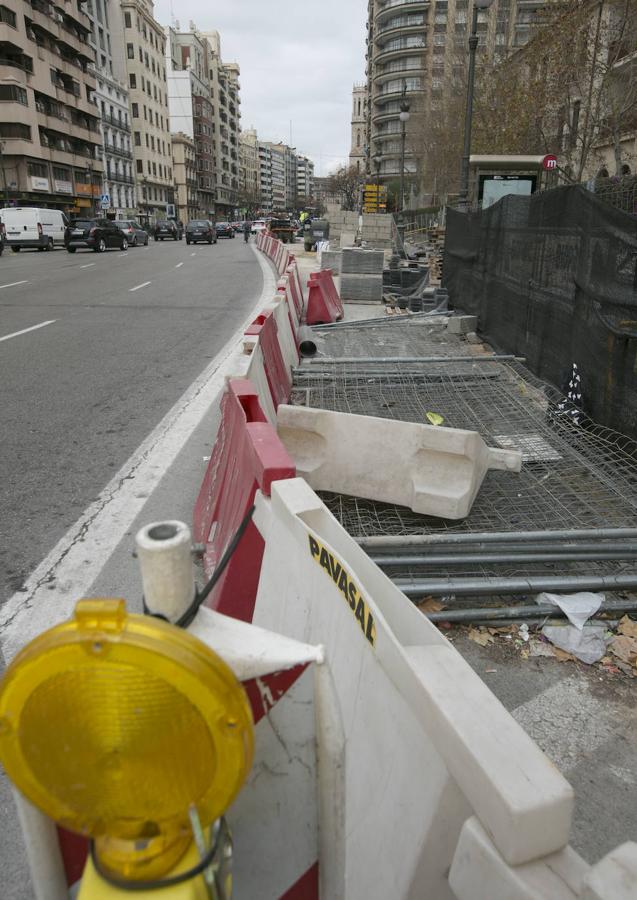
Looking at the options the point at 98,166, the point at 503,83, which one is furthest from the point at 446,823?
the point at 98,166

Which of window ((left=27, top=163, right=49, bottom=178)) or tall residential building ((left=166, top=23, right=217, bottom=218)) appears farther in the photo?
tall residential building ((left=166, top=23, right=217, bottom=218))

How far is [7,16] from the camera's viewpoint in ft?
178

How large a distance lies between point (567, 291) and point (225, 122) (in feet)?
524

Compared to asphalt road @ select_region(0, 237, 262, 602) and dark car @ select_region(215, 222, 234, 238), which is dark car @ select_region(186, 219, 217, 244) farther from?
asphalt road @ select_region(0, 237, 262, 602)

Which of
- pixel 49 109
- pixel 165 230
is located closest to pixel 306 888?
pixel 165 230

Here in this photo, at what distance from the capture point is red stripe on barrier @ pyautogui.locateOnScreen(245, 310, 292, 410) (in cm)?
589

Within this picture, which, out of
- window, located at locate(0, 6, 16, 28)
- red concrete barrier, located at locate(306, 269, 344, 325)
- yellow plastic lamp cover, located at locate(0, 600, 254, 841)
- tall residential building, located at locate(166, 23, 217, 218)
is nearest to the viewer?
yellow plastic lamp cover, located at locate(0, 600, 254, 841)

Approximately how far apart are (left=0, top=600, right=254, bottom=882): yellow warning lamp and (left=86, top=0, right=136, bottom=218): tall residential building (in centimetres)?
8388

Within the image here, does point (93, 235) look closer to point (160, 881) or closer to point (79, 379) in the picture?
point (79, 379)

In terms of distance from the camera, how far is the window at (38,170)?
193ft

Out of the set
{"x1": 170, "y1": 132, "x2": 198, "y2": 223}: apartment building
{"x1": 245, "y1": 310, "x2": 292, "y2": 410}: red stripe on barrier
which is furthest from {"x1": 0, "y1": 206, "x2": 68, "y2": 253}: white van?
{"x1": 170, "y1": 132, "x2": 198, "y2": 223}: apartment building

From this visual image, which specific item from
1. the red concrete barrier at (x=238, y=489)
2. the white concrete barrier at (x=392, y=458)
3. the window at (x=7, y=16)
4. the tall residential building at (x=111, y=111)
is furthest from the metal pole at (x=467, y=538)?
the tall residential building at (x=111, y=111)

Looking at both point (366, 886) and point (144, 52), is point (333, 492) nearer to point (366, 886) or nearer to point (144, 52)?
point (366, 886)

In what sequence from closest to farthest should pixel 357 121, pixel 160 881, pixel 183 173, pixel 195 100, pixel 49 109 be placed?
pixel 160 881 < pixel 49 109 < pixel 183 173 < pixel 195 100 < pixel 357 121
